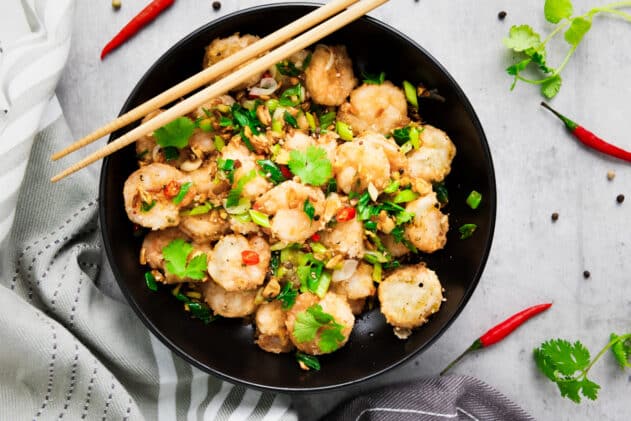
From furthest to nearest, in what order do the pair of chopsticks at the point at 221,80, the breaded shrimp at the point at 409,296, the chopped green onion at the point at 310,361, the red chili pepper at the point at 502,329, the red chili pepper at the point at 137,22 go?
the red chili pepper at the point at 502,329 → the red chili pepper at the point at 137,22 → the chopped green onion at the point at 310,361 → the breaded shrimp at the point at 409,296 → the pair of chopsticks at the point at 221,80

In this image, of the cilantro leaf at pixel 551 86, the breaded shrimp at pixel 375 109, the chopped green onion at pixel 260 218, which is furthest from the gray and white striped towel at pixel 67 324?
the cilantro leaf at pixel 551 86

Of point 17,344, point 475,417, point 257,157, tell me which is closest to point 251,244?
point 257,157

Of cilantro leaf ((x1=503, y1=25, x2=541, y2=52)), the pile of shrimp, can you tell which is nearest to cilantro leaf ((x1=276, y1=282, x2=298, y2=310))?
the pile of shrimp

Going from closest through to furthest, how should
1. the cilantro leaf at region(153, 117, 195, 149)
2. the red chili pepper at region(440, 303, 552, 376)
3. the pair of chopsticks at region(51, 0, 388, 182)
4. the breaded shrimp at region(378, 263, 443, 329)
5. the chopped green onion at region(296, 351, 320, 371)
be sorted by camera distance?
the pair of chopsticks at region(51, 0, 388, 182) < the cilantro leaf at region(153, 117, 195, 149) < the breaded shrimp at region(378, 263, 443, 329) < the chopped green onion at region(296, 351, 320, 371) < the red chili pepper at region(440, 303, 552, 376)

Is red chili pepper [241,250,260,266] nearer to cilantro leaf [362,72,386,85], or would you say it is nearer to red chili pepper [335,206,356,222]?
red chili pepper [335,206,356,222]

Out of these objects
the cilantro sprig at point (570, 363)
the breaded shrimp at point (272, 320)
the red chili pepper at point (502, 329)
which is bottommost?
the cilantro sprig at point (570, 363)

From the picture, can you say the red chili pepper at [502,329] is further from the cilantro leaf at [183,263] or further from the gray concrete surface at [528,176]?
the cilantro leaf at [183,263]
